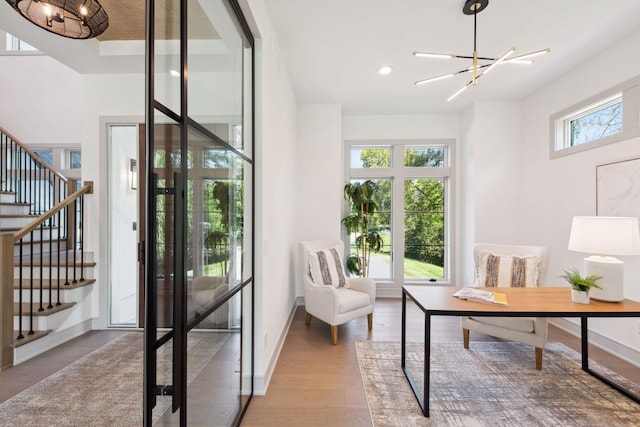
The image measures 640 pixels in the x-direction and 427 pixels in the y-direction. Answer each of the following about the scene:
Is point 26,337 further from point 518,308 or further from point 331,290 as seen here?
point 518,308

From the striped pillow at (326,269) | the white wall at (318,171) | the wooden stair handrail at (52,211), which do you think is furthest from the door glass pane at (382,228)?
the wooden stair handrail at (52,211)

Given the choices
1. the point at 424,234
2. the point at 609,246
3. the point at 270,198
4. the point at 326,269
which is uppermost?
the point at 270,198

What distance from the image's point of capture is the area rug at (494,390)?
1.82 m

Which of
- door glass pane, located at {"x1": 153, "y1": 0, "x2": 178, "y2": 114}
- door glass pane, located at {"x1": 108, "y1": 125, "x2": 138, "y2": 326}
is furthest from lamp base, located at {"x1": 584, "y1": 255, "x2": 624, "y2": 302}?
door glass pane, located at {"x1": 108, "y1": 125, "x2": 138, "y2": 326}

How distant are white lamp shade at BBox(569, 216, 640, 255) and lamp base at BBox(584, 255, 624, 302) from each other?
99 mm

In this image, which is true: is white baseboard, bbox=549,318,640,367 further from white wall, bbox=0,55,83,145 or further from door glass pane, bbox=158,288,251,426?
white wall, bbox=0,55,83,145

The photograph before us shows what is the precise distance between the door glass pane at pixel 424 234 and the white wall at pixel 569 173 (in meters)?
1.20

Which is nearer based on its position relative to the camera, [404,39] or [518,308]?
[518,308]

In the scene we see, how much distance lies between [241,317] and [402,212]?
3486 millimetres

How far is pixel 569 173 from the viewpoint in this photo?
130 inches

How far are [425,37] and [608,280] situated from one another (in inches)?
98.6

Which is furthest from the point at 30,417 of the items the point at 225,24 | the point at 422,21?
the point at 422,21

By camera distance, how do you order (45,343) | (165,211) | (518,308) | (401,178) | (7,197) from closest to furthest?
(165,211) < (7,197) < (518,308) < (45,343) < (401,178)

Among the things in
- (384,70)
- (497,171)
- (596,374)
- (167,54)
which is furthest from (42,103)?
(596,374)
